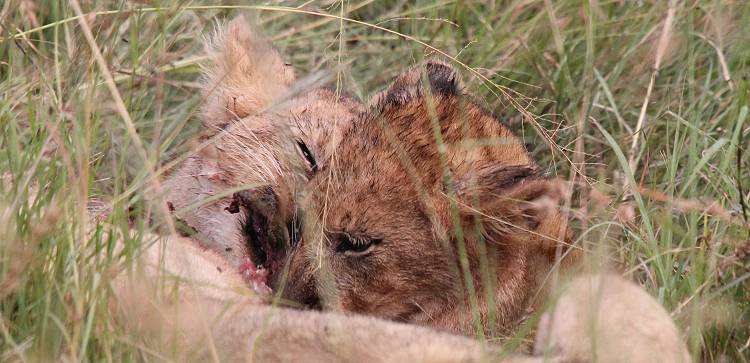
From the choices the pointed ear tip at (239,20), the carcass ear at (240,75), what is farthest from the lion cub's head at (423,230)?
the pointed ear tip at (239,20)

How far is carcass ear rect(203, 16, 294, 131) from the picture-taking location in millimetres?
4043

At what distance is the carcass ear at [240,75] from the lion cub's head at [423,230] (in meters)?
0.58

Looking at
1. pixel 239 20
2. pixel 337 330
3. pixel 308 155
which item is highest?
pixel 239 20

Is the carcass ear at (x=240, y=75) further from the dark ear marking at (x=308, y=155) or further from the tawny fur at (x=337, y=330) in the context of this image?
the tawny fur at (x=337, y=330)

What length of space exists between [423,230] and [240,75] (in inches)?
41.2

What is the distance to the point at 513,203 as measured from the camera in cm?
349

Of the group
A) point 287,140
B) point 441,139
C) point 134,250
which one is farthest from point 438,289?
point 134,250

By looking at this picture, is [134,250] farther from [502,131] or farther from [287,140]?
[502,131]

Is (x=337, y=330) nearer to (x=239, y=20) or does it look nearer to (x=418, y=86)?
(x=418, y=86)

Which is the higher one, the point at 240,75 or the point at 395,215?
the point at 240,75

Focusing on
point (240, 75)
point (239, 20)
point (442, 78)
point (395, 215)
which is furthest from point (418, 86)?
point (239, 20)

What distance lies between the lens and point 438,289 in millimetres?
3439

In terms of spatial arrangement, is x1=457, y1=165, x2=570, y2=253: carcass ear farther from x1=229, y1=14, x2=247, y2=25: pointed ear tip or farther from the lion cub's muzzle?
x1=229, y1=14, x2=247, y2=25: pointed ear tip

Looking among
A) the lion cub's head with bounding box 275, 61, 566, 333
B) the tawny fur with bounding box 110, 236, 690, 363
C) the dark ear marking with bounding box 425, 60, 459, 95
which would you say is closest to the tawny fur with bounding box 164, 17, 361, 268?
the lion cub's head with bounding box 275, 61, 566, 333
